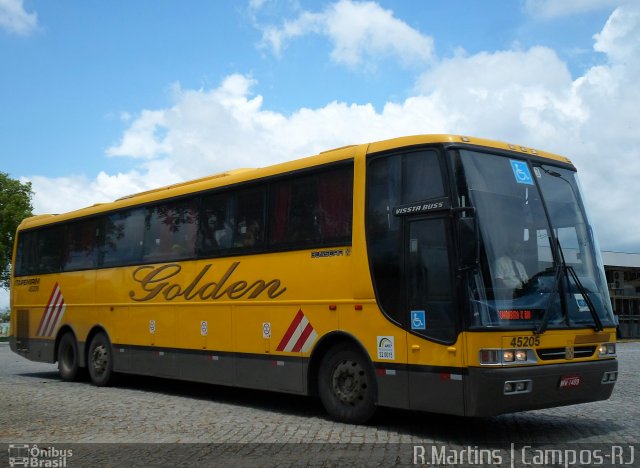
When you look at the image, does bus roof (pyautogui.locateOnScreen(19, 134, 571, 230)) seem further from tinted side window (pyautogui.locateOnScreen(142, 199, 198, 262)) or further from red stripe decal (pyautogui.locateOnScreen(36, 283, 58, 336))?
red stripe decal (pyautogui.locateOnScreen(36, 283, 58, 336))

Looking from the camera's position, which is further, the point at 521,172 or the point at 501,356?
the point at 521,172

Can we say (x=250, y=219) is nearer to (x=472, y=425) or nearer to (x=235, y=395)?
(x=235, y=395)

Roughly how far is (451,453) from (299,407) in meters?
4.15

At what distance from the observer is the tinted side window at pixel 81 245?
15383 mm

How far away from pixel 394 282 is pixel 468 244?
3.96 ft

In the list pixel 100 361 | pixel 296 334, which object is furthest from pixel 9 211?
pixel 296 334

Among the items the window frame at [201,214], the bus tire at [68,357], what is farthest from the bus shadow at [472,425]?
the bus tire at [68,357]

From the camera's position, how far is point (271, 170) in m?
11.0

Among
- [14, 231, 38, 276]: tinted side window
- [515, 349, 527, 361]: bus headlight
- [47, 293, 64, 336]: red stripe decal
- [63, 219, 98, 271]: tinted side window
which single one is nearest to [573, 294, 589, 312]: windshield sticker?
[515, 349, 527, 361]: bus headlight

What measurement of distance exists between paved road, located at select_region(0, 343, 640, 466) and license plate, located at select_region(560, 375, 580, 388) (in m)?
0.59

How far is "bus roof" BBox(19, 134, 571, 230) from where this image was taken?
8.67 metres

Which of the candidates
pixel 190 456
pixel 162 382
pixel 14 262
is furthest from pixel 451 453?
pixel 14 262

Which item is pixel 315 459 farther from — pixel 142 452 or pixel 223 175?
pixel 223 175

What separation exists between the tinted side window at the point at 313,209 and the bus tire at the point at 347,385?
5.03ft
